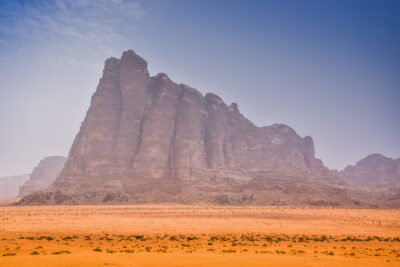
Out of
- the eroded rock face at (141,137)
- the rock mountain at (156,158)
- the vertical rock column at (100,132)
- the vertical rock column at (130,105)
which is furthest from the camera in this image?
the vertical rock column at (130,105)

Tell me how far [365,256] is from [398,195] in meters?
129

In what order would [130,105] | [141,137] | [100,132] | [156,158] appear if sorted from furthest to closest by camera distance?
[130,105]
[141,137]
[100,132]
[156,158]

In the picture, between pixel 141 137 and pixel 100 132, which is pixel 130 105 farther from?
pixel 100 132

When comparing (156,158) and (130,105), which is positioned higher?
(130,105)

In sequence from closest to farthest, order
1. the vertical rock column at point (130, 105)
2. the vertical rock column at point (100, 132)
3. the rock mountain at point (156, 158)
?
1. the rock mountain at point (156, 158)
2. the vertical rock column at point (100, 132)
3. the vertical rock column at point (130, 105)

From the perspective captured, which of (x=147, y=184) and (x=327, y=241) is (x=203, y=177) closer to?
(x=147, y=184)

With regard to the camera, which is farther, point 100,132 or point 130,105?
point 130,105

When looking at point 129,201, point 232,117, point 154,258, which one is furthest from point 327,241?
point 232,117

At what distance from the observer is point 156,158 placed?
132 meters

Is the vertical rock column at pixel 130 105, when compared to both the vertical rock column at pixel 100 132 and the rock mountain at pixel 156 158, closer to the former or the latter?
the rock mountain at pixel 156 158

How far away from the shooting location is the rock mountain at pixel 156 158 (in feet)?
371

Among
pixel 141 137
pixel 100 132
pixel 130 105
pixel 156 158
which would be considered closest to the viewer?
pixel 156 158

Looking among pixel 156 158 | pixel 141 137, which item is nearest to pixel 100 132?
pixel 141 137

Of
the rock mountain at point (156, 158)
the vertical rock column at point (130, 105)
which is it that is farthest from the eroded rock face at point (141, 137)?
the rock mountain at point (156, 158)
